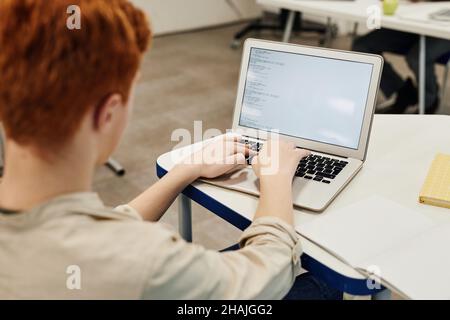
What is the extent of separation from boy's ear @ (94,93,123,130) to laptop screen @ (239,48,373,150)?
596mm

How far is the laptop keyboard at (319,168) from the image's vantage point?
3.61 feet

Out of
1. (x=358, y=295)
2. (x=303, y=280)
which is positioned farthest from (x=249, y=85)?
(x=358, y=295)

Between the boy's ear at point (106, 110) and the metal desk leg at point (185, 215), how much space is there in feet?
1.82

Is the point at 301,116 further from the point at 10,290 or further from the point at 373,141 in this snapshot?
the point at 10,290

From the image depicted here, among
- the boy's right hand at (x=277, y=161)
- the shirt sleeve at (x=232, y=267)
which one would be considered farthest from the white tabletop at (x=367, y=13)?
the shirt sleeve at (x=232, y=267)

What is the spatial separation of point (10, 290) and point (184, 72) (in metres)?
3.37

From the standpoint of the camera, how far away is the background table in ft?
2.89

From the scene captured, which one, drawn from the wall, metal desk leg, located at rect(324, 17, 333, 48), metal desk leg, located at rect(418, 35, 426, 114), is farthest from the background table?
the wall

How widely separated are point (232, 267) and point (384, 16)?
6.74ft

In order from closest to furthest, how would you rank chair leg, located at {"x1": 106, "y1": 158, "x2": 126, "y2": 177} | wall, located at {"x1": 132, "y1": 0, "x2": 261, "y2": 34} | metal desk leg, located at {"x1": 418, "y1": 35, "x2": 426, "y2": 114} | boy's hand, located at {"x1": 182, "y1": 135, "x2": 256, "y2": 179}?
boy's hand, located at {"x1": 182, "y1": 135, "x2": 256, "y2": 179} < chair leg, located at {"x1": 106, "y1": 158, "x2": 126, "y2": 177} < metal desk leg, located at {"x1": 418, "y1": 35, "x2": 426, "y2": 114} < wall, located at {"x1": 132, "y1": 0, "x2": 261, "y2": 34}

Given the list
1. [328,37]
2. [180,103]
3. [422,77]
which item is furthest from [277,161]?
[328,37]

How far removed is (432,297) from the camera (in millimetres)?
798

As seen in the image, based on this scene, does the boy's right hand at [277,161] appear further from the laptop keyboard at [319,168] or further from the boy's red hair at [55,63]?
the boy's red hair at [55,63]

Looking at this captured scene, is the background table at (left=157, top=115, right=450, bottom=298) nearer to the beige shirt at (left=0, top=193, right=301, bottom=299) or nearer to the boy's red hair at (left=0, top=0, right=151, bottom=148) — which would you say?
the beige shirt at (left=0, top=193, right=301, bottom=299)
